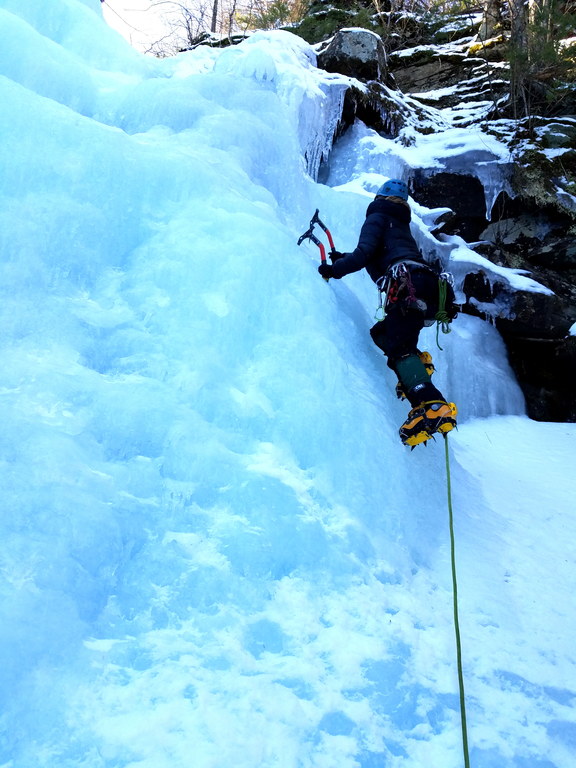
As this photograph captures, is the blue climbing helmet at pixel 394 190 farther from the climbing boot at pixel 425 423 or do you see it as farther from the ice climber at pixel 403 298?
the climbing boot at pixel 425 423

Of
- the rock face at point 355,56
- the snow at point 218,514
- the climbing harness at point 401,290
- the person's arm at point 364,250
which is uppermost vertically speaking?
the rock face at point 355,56

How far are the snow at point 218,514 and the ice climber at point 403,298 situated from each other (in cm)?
16

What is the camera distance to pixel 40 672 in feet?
4.57

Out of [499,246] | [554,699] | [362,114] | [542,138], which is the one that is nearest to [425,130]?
[362,114]

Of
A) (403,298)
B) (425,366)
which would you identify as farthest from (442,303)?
(425,366)

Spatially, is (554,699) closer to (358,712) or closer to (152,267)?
(358,712)

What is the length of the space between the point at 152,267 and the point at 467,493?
2.17 metres

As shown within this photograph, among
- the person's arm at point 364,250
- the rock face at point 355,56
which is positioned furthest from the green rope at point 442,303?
the rock face at point 355,56

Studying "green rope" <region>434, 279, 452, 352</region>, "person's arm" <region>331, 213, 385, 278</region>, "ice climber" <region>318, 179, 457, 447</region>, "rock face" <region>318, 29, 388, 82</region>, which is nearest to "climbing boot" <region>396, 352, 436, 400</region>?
"ice climber" <region>318, 179, 457, 447</region>

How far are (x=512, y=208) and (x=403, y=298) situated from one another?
5.83 meters

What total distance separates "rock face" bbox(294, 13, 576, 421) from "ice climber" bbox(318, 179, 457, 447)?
13.7ft

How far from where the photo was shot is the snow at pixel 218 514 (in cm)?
149

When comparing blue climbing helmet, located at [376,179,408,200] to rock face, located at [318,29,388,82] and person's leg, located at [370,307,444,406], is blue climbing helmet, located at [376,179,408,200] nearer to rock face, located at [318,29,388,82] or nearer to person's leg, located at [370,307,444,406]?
person's leg, located at [370,307,444,406]

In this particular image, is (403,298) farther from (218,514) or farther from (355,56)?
(355,56)
